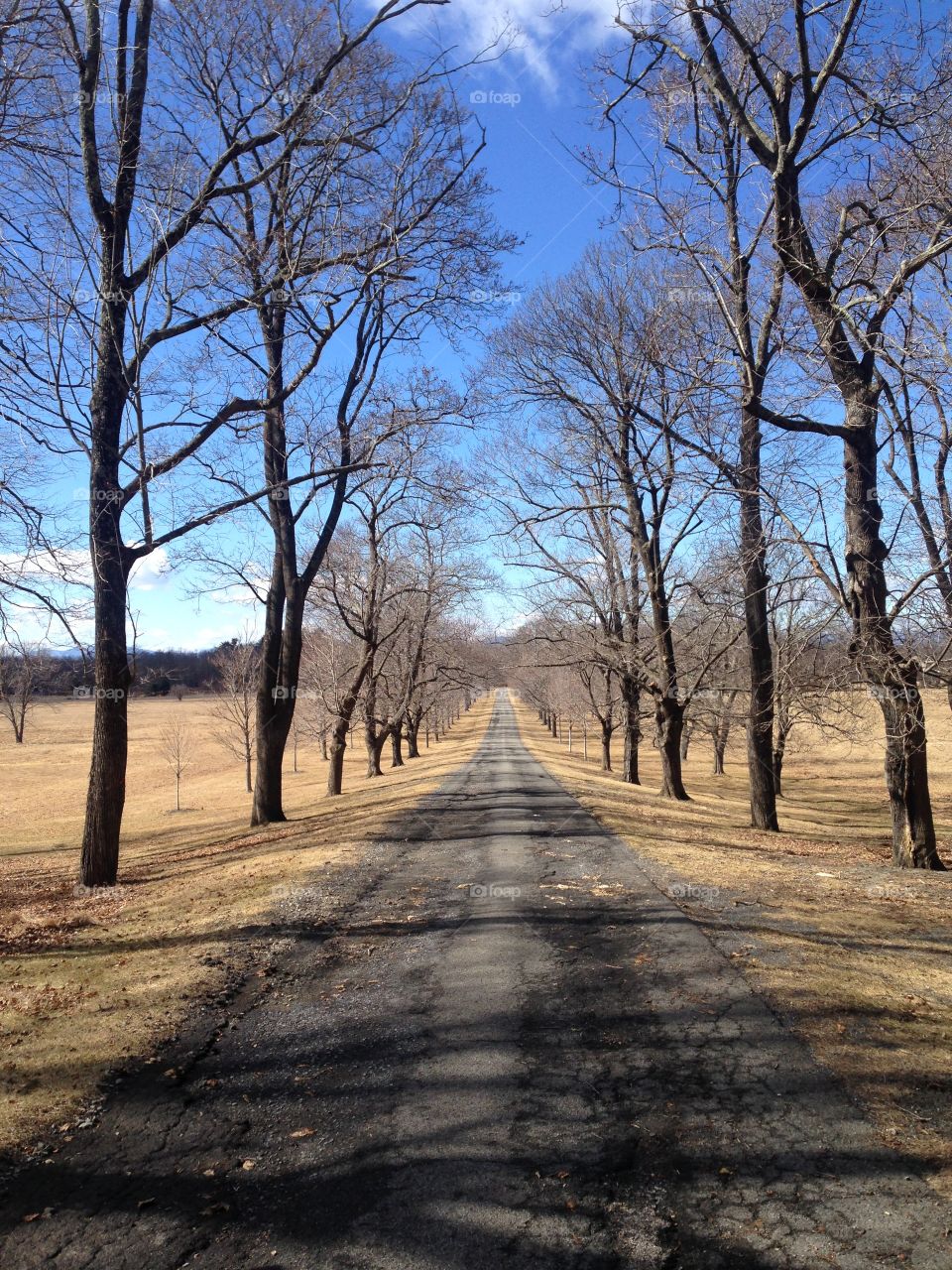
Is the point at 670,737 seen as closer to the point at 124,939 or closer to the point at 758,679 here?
the point at 758,679

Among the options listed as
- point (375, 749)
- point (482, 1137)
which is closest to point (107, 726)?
point (482, 1137)

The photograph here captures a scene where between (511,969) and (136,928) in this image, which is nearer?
(511,969)

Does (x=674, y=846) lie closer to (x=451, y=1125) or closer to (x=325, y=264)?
(x=451, y=1125)

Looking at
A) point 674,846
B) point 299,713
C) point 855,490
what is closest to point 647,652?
point 674,846

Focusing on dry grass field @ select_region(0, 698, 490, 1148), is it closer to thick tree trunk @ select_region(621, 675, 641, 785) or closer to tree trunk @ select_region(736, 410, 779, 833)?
tree trunk @ select_region(736, 410, 779, 833)

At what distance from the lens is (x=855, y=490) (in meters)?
8.90

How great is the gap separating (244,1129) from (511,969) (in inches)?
91.5

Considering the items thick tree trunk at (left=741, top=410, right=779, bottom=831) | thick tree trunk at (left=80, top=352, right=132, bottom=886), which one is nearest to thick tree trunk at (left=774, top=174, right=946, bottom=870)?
thick tree trunk at (left=741, top=410, right=779, bottom=831)

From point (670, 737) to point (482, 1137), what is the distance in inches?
655

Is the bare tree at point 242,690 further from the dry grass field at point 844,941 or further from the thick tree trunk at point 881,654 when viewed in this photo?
the thick tree trunk at point 881,654

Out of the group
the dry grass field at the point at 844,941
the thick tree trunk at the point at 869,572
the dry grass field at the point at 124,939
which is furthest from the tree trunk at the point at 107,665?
the thick tree trunk at the point at 869,572

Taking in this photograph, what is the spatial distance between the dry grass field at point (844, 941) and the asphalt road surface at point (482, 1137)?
0.69ft

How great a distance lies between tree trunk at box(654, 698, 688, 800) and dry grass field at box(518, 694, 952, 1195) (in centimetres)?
469

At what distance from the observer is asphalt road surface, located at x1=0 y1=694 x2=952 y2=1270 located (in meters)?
2.83
